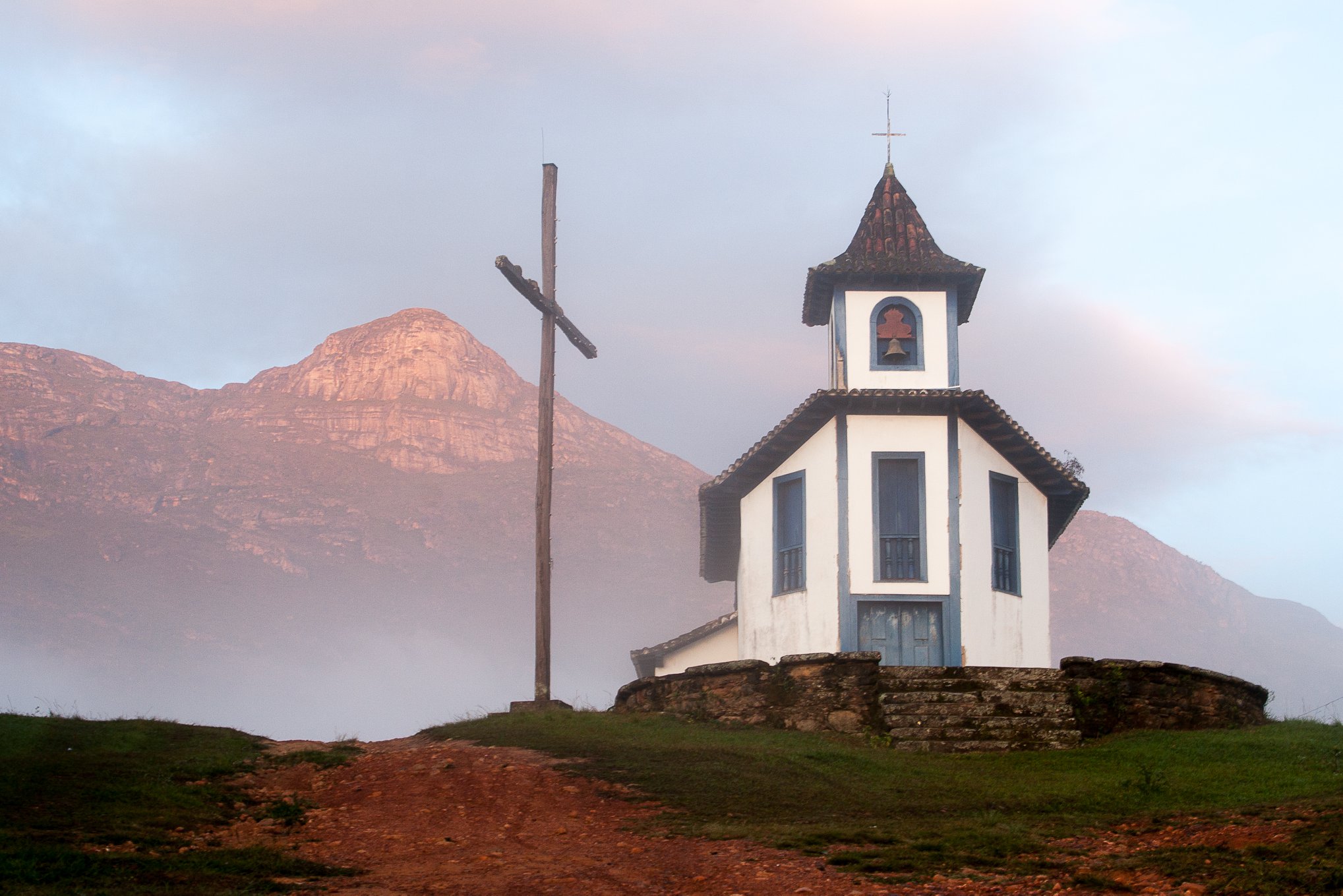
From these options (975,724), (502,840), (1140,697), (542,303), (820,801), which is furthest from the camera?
(542,303)

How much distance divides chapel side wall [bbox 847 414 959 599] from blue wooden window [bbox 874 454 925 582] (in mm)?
110

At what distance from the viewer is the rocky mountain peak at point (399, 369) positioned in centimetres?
15825

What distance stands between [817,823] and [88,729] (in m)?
8.61

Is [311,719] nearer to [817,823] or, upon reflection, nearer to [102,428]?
[102,428]

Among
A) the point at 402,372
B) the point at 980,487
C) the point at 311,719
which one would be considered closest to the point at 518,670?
the point at 311,719

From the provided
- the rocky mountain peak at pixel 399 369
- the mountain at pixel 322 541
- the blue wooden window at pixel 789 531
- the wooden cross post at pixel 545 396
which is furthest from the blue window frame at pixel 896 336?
the rocky mountain peak at pixel 399 369

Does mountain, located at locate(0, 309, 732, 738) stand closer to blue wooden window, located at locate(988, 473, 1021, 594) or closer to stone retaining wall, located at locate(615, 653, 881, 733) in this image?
blue wooden window, located at locate(988, 473, 1021, 594)

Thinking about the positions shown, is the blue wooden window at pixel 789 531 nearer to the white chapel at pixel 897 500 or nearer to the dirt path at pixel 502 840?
the white chapel at pixel 897 500

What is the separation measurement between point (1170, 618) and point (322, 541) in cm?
9182

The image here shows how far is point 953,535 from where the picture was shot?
2273cm

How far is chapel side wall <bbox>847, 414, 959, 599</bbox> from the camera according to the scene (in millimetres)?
22531

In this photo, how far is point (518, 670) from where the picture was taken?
397 ft

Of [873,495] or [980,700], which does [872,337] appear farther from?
[980,700]

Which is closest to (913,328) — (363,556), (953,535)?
(953,535)
